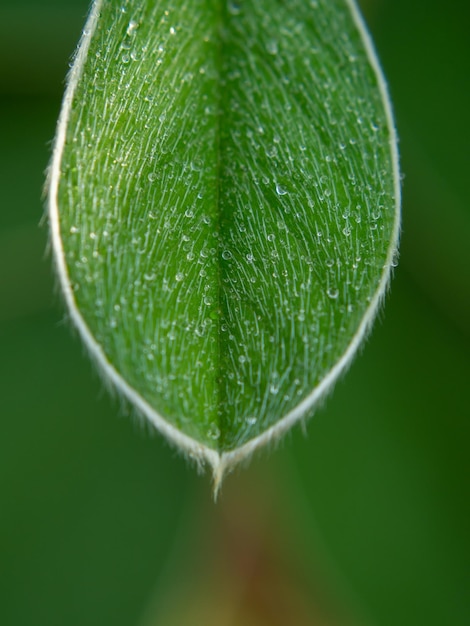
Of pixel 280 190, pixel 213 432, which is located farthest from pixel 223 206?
pixel 213 432

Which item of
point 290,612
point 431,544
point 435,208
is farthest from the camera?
point 290,612

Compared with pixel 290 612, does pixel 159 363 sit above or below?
above

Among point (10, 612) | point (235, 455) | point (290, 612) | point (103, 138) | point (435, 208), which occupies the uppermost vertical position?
point (103, 138)

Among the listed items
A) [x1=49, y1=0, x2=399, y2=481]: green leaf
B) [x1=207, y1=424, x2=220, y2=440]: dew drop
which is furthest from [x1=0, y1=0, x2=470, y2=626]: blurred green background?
[x1=207, y1=424, x2=220, y2=440]: dew drop

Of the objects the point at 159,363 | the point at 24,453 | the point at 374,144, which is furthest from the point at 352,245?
the point at 24,453

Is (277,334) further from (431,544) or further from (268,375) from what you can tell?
(431,544)

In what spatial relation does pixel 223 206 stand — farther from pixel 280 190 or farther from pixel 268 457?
pixel 268 457

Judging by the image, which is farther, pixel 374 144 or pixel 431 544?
pixel 431 544

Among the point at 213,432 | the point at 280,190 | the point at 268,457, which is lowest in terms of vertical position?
the point at 268,457
